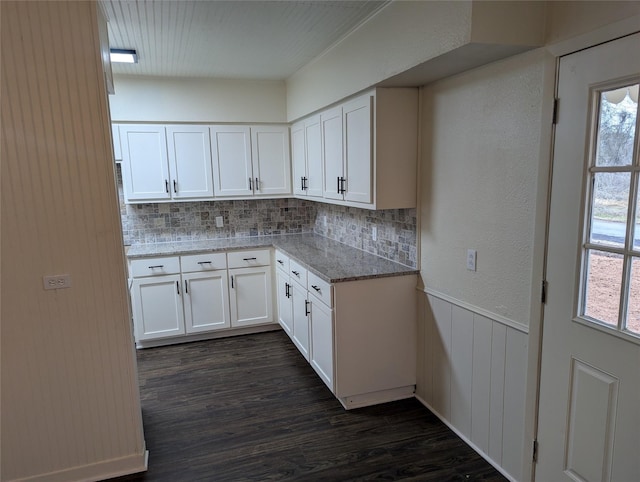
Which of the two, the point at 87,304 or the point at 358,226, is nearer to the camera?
the point at 87,304

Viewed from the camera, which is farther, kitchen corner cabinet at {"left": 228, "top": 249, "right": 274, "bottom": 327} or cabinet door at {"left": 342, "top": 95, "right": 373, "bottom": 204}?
kitchen corner cabinet at {"left": 228, "top": 249, "right": 274, "bottom": 327}

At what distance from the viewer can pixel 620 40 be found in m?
1.52

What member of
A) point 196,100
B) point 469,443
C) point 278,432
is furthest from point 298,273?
point 196,100

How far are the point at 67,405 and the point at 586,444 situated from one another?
8.03ft

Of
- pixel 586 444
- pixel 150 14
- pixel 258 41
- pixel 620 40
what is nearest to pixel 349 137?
pixel 258 41

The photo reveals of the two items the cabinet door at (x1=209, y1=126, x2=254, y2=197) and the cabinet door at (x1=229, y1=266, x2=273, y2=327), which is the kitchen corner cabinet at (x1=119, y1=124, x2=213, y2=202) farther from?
the cabinet door at (x1=229, y1=266, x2=273, y2=327)

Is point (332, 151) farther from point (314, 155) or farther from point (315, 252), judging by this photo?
point (315, 252)

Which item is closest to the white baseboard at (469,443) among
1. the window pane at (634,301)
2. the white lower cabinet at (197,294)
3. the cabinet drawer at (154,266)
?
the window pane at (634,301)

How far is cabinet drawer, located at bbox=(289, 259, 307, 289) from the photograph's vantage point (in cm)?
334

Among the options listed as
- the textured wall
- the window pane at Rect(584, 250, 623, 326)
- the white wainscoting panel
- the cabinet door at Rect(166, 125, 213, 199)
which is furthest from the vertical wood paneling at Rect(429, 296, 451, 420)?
the cabinet door at Rect(166, 125, 213, 199)

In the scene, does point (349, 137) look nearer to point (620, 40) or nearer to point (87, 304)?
point (620, 40)

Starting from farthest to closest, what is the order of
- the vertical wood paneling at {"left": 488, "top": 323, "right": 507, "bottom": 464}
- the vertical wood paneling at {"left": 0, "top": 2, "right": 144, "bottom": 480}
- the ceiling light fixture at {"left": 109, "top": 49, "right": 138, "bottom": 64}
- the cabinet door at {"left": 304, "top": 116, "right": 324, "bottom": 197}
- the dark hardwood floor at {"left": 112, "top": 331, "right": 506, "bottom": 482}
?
the cabinet door at {"left": 304, "top": 116, "right": 324, "bottom": 197} → the ceiling light fixture at {"left": 109, "top": 49, "right": 138, "bottom": 64} → the dark hardwood floor at {"left": 112, "top": 331, "right": 506, "bottom": 482} → the vertical wood paneling at {"left": 488, "top": 323, "right": 507, "bottom": 464} → the vertical wood paneling at {"left": 0, "top": 2, "right": 144, "bottom": 480}

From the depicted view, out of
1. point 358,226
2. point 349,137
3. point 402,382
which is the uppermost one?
point 349,137

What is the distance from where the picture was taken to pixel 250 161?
4.30 m
